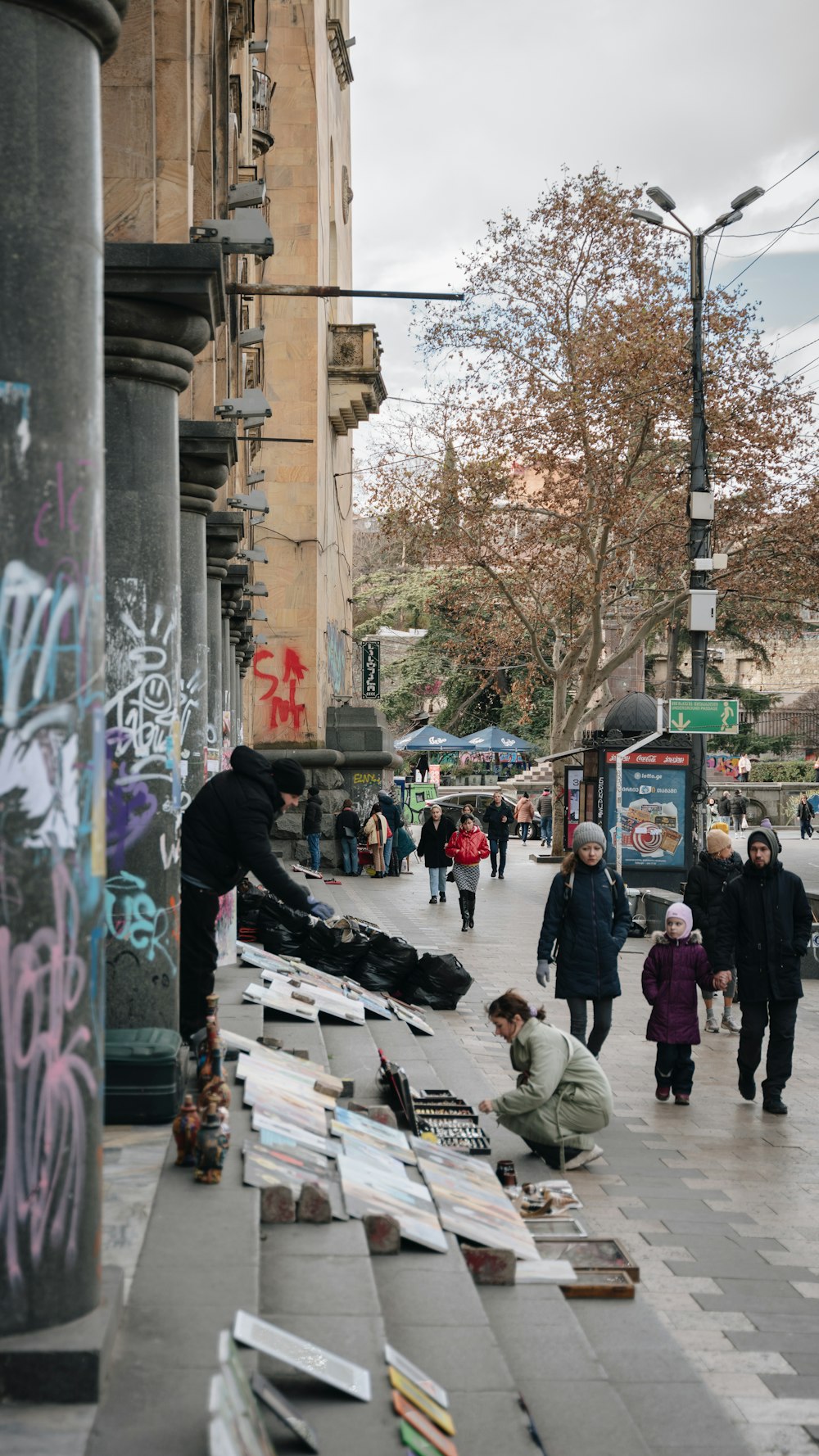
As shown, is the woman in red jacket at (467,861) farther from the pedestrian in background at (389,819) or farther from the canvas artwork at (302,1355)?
the canvas artwork at (302,1355)

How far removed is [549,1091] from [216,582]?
7015mm

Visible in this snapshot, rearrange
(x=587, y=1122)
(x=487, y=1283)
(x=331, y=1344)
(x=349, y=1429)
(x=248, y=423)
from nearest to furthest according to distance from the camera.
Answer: (x=349, y=1429) → (x=331, y=1344) → (x=487, y=1283) → (x=587, y=1122) → (x=248, y=423)

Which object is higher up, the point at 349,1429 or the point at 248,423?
the point at 248,423

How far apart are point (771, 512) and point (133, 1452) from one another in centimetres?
2964

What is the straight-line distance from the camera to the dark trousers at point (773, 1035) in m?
9.20

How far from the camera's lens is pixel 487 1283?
213 inches

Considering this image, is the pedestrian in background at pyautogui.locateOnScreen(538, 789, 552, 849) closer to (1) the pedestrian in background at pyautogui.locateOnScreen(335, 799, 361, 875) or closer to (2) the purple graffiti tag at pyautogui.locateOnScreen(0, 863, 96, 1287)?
(1) the pedestrian in background at pyautogui.locateOnScreen(335, 799, 361, 875)

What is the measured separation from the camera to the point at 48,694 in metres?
3.64

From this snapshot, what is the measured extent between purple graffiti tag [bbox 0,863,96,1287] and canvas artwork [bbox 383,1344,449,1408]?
3.08 feet

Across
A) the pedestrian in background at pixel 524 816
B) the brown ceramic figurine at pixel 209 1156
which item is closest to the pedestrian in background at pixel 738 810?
the pedestrian in background at pixel 524 816

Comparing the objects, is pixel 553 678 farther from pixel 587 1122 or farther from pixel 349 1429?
pixel 349 1429

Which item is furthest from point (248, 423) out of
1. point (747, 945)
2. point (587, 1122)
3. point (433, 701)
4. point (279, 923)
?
point (433, 701)

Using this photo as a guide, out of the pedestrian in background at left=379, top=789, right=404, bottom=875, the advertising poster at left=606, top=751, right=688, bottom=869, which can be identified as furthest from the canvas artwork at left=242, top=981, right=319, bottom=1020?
the pedestrian in background at left=379, top=789, right=404, bottom=875

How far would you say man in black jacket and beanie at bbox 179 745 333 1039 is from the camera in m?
6.94
